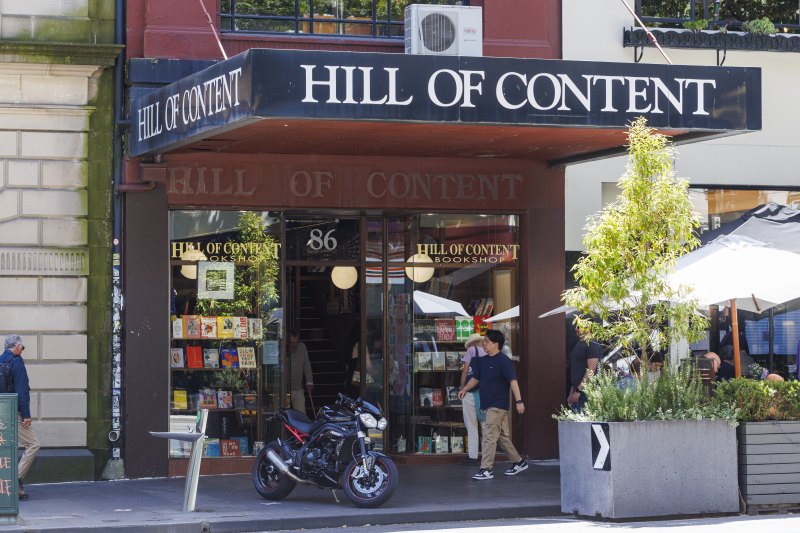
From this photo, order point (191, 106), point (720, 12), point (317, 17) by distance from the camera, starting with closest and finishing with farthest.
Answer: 1. point (191, 106)
2. point (317, 17)
3. point (720, 12)

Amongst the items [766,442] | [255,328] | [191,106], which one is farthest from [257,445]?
[766,442]

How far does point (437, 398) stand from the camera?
55.2ft

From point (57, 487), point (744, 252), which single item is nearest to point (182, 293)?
point (57, 487)

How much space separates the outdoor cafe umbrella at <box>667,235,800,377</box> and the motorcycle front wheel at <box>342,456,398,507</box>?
3435 mm

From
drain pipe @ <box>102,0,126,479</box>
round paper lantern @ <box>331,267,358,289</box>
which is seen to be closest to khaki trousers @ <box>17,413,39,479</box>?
drain pipe @ <box>102,0,126,479</box>

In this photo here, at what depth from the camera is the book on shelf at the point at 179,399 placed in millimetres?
15641

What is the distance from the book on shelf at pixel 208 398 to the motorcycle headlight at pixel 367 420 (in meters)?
3.53

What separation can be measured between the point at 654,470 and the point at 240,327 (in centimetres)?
599

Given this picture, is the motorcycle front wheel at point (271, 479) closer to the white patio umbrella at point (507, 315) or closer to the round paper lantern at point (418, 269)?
the round paper lantern at point (418, 269)

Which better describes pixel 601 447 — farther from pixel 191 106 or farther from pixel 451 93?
pixel 191 106

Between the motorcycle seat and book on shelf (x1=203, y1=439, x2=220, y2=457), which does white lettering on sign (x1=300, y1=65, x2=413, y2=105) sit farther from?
book on shelf (x1=203, y1=439, x2=220, y2=457)

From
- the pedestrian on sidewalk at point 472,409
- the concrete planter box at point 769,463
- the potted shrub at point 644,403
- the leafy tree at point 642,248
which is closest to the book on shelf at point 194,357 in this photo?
the pedestrian on sidewalk at point 472,409

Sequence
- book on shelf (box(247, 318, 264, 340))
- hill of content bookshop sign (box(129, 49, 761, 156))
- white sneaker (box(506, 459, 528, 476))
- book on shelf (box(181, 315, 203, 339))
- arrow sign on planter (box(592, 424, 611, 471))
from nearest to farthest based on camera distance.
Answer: arrow sign on planter (box(592, 424, 611, 471)), hill of content bookshop sign (box(129, 49, 761, 156)), white sneaker (box(506, 459, 528, 476)), book on shelf (box(181, 315, 203, 339)), book on shelf (box(247, 318, 264, 340))

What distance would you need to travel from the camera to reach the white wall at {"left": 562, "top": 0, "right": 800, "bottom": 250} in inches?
663
